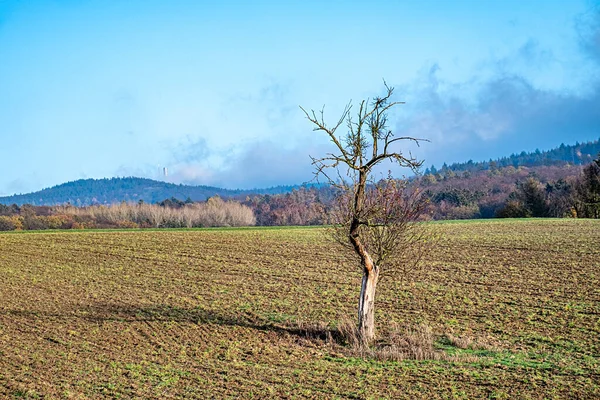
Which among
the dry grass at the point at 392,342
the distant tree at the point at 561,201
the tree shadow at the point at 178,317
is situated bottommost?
the dry grass at the point at 392,342

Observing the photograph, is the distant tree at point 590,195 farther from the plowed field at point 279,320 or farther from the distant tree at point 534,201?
the plowed field at point 279,320

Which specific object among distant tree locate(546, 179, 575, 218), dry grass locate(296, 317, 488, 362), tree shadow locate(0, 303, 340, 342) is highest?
distant tree locate(546, 179, 575, 218)

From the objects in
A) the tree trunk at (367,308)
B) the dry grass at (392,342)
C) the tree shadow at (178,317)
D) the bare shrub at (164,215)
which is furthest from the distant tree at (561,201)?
the tree trunk at (367,308)

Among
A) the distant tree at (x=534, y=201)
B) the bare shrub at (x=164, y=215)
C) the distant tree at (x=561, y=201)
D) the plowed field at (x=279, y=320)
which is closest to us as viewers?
the plowed field at (x=279, y=320)

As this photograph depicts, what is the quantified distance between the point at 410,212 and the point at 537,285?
1135cm

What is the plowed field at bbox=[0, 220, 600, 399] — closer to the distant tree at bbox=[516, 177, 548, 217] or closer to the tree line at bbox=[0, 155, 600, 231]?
the tree line at bbox=[0, 155, 600, 231]

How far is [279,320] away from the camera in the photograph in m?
22.4

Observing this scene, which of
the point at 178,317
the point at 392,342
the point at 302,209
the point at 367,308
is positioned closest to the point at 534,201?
the point at 302,209

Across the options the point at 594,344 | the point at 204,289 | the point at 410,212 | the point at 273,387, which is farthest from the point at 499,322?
the point at 204,289

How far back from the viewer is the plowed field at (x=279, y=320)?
48.1 ft

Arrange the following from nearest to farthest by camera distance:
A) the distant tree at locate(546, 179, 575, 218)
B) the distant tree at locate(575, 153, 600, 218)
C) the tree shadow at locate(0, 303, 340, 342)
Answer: the tree shadow at locate(0, 303, 340, 342) → the distant tree at locate(575, 153, 600, 218) → the distant tree at locate(546, 179, 575, 218)

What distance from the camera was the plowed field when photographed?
14672mm

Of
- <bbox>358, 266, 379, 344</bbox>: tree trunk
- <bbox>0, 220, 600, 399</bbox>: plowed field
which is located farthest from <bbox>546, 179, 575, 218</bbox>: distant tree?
<bbox>358, 266, 379, 344</bbox>: tree trunk

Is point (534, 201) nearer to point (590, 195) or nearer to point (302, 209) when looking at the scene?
point (590, 195)
